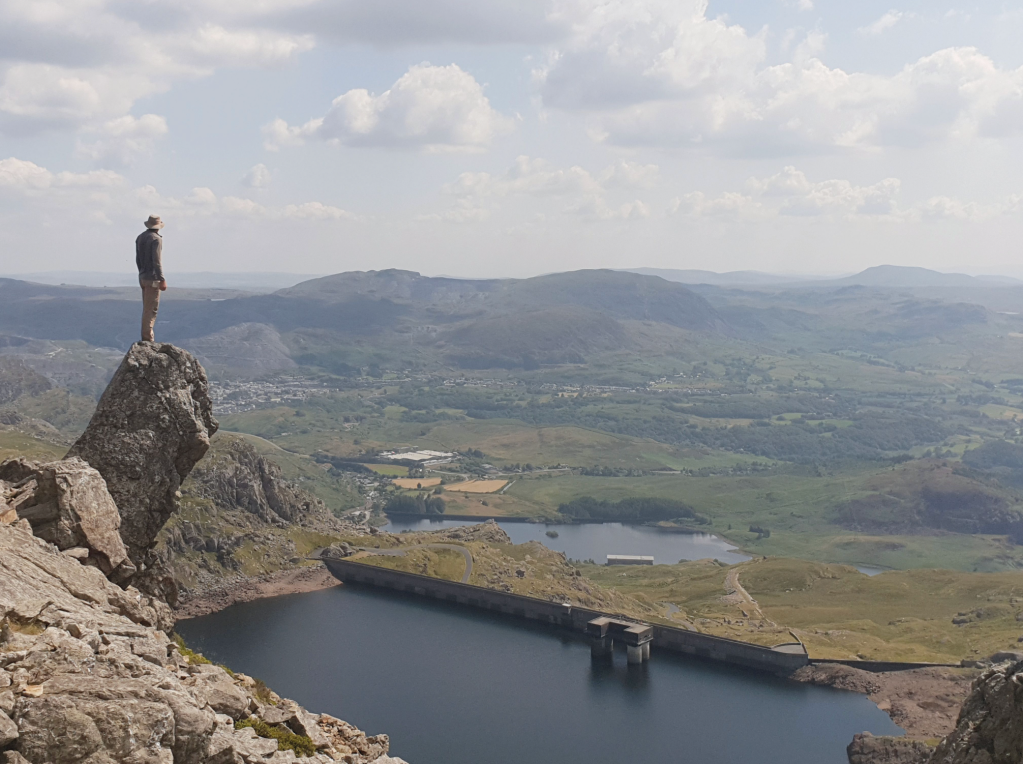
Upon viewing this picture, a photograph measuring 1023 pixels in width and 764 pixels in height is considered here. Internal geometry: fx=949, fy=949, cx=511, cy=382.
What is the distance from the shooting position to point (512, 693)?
10744cm

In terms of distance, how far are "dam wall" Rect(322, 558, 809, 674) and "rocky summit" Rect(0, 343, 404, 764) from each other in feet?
315

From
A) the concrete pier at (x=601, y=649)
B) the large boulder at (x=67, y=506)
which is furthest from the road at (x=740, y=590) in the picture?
the large boulder at (x=67, y=506)

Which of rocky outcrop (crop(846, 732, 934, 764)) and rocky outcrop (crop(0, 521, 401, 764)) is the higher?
rocky outcrop (crop(0, 521, 401, 764))

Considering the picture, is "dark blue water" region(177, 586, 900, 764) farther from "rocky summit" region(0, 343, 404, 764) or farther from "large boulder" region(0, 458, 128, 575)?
"large boulder" region(0, 458, 128, 575)

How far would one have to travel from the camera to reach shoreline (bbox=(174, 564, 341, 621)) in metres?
133

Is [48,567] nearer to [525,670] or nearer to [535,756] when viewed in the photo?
[535,756]

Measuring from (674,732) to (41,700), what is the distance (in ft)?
293

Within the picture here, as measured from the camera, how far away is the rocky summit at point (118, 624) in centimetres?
2081

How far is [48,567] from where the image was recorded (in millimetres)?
30312

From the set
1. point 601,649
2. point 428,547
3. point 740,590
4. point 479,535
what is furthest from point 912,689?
point 479,535

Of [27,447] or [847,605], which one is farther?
[27,447]

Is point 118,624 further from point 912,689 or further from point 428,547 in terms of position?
point 428,547

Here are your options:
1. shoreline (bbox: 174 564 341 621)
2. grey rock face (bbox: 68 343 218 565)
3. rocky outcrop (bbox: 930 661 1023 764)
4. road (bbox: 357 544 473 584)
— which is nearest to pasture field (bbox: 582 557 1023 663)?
road (bbox: 357 544 473 584)

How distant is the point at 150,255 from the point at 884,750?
87.0 meters
